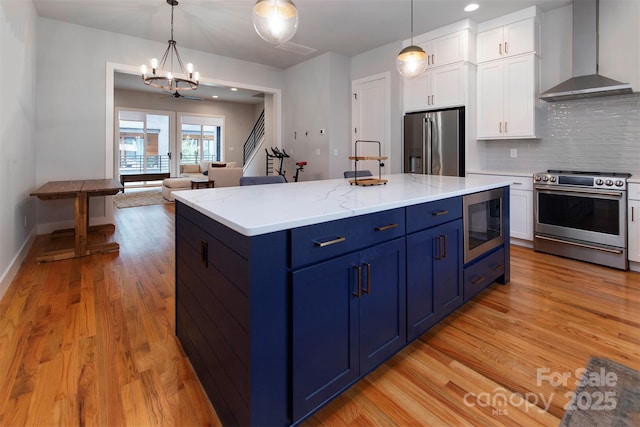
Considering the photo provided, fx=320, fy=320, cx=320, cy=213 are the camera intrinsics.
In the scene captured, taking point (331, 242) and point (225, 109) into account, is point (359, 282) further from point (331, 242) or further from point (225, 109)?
point (225, 109)

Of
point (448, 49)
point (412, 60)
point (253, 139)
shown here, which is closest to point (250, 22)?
point (412, 60)

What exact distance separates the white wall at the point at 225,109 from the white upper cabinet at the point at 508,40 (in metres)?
8.78

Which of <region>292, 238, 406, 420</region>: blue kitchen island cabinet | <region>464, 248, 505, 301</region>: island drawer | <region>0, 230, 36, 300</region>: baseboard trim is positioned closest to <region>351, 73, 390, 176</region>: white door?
<region>464, 248, 505, 301</region>: island drawer

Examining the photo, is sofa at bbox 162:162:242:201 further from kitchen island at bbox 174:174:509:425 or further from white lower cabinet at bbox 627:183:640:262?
white lower cabinet at bbox 627:183:640:262

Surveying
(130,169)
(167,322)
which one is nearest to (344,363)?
(167,322)

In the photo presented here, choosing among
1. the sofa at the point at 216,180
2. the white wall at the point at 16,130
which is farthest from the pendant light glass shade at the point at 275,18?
the sofa at the point at 216,180

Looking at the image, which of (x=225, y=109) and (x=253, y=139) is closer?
(x=253, y=139)

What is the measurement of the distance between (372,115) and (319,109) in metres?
1.01

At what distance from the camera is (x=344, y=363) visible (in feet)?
4.56

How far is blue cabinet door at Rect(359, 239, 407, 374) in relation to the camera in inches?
57.5

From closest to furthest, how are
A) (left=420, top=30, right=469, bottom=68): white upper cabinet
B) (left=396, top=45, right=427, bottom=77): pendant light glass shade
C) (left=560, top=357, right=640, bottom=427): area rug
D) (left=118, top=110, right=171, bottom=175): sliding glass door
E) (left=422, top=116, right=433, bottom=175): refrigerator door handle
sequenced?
(left=560, top=357, right=640, bottom=427): area rug
(left=396, top=45, right=427, bottom=77): pendant light glass shade
(left=420, top=30, right=469, bottom=68): white upper cabinet
(left=422, top=116, right=433, bottom=175): refrigerator door handle
(left=118, top=110, right=171, bottom=175): sliding glass door

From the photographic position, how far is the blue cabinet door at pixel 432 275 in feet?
5.73

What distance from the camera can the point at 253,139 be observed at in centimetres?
1130

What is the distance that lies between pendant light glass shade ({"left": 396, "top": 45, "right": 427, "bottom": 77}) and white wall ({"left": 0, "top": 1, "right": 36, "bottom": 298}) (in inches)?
134
